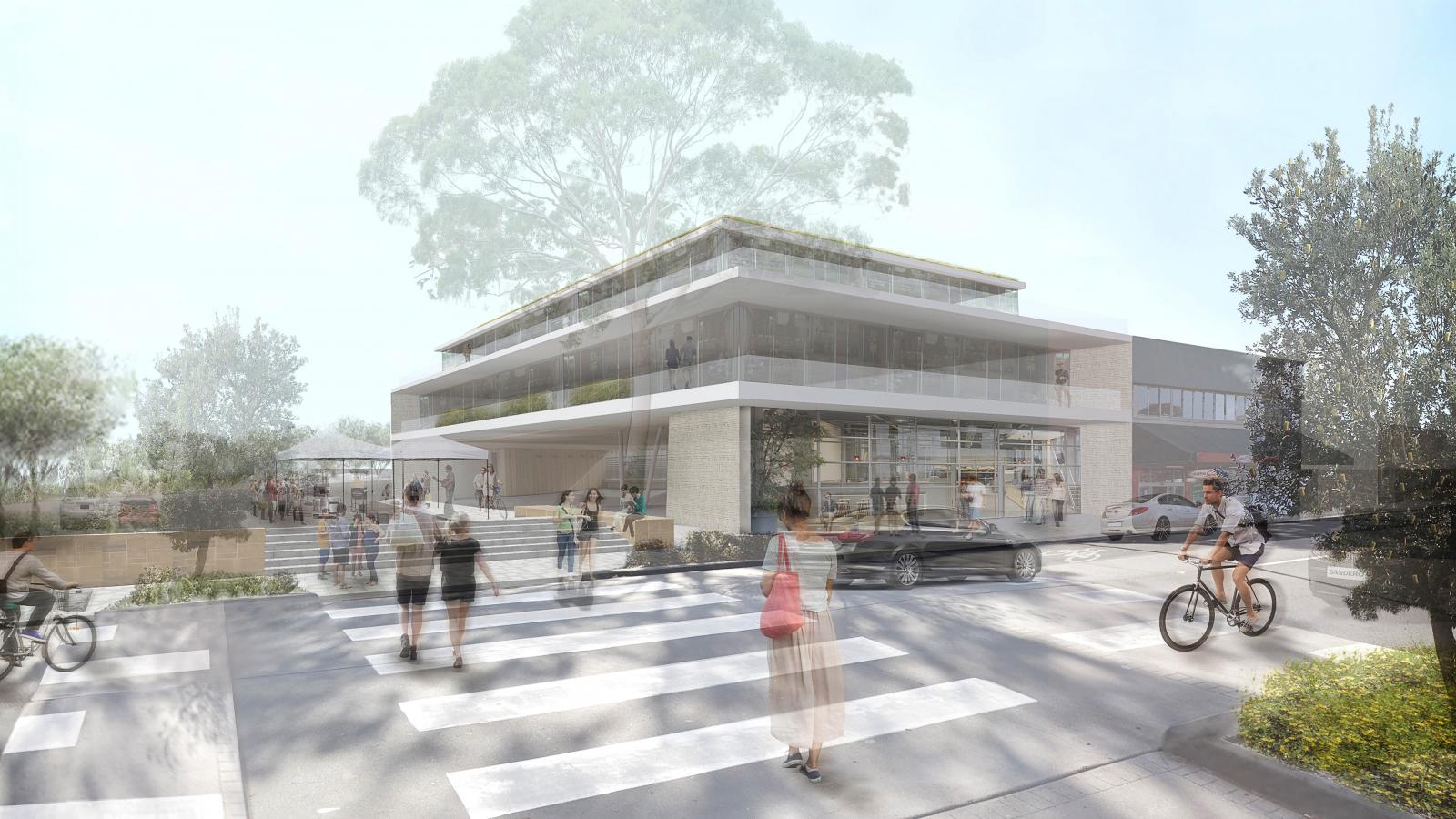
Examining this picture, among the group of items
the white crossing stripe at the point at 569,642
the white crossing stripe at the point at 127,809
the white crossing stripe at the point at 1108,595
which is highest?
the white crossing stripe at the point at 127,809

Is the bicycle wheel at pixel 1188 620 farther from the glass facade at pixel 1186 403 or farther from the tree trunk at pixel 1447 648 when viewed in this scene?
the glass facade at pixel 1186 403

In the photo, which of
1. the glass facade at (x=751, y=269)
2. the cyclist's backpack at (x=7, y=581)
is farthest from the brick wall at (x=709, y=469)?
the cyclist's backpack at (x=7, y=581)

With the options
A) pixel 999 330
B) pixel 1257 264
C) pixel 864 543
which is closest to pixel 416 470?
pixel 999 330

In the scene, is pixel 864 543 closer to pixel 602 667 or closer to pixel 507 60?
pixel 602 667

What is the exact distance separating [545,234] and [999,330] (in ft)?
52.4

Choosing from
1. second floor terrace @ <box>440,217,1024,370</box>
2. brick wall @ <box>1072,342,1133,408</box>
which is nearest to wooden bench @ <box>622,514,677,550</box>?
second floor terrace @ <box>440,217,1024,370</box>

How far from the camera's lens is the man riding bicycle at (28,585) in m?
7.20

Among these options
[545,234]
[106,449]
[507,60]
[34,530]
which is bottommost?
[34,530]

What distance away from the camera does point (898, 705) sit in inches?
258

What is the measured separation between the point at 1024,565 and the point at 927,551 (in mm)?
2278

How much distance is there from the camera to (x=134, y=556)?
45.5 ft

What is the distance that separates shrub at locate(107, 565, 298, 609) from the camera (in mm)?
11906

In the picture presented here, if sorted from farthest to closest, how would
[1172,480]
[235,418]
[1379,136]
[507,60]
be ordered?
[1172,480] → [235,418] → [507,60] → [1379,136]

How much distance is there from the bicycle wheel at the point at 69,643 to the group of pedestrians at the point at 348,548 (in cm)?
564
